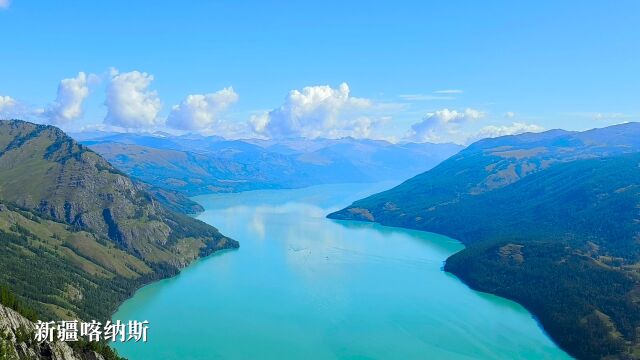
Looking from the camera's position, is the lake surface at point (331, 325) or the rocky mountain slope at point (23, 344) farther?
the lake surface at point (331, 325)

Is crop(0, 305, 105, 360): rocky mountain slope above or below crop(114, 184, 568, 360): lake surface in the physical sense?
above

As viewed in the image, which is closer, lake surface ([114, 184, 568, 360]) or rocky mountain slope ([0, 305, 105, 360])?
rocky mountain slope ([0, 305, 105, 360])

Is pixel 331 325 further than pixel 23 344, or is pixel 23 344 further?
pixel 331 325

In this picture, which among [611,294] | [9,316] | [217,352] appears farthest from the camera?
[611,294]

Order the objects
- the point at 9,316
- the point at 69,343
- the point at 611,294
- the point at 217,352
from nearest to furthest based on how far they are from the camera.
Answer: the point at 9,316 → the point at 69,343 → the point at 217,352 → the point at 611,294

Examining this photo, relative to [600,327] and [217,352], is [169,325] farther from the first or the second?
Answer: [600,327]

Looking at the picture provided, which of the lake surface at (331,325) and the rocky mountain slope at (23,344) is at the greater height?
the rocky mountain slope at (23,344)

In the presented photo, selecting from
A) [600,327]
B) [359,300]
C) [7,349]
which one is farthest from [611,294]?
[7,349]

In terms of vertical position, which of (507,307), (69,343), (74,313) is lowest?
(507,307)

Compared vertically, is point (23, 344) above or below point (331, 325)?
above

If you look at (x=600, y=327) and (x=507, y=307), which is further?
(x=507, y=307)

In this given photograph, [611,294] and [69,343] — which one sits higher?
[69,343]
